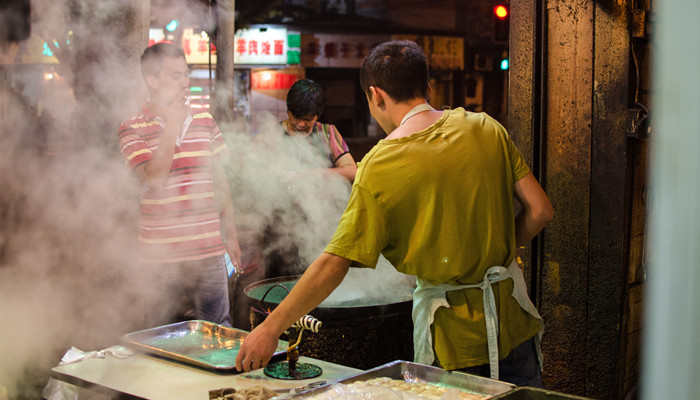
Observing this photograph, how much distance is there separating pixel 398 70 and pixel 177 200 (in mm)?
1924

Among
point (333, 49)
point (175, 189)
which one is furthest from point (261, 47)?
point (175, 189)

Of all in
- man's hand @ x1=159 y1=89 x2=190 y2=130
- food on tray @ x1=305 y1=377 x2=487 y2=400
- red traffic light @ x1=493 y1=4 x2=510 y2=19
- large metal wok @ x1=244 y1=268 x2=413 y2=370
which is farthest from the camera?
red traffic light @ x1=493 y1=4 x2=510 y2=19

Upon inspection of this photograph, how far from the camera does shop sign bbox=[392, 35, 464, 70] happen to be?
20.3 m

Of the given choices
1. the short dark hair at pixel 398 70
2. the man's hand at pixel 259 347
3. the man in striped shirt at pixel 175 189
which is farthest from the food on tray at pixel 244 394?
the man in striped shirt at pixel 175 189

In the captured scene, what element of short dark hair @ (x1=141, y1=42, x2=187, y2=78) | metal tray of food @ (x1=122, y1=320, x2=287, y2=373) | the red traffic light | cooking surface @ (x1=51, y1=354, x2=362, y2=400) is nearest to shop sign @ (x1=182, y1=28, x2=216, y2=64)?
the red traffic light

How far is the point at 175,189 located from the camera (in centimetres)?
388

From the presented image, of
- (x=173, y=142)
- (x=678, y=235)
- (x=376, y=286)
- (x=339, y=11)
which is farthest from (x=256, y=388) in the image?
(x=339, y=11)

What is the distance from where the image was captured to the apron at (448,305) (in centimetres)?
249

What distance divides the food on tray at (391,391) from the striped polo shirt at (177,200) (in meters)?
1.82

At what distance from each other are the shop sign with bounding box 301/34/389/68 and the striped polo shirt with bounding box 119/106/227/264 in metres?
16.4

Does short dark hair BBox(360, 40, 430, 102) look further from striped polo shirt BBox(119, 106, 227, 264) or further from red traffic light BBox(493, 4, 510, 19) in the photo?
red traffic light BBox(493, 4, 510, 19)

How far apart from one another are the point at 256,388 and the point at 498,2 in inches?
225

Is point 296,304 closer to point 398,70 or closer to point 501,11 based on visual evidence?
point 398,70

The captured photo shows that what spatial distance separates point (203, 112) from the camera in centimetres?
411
